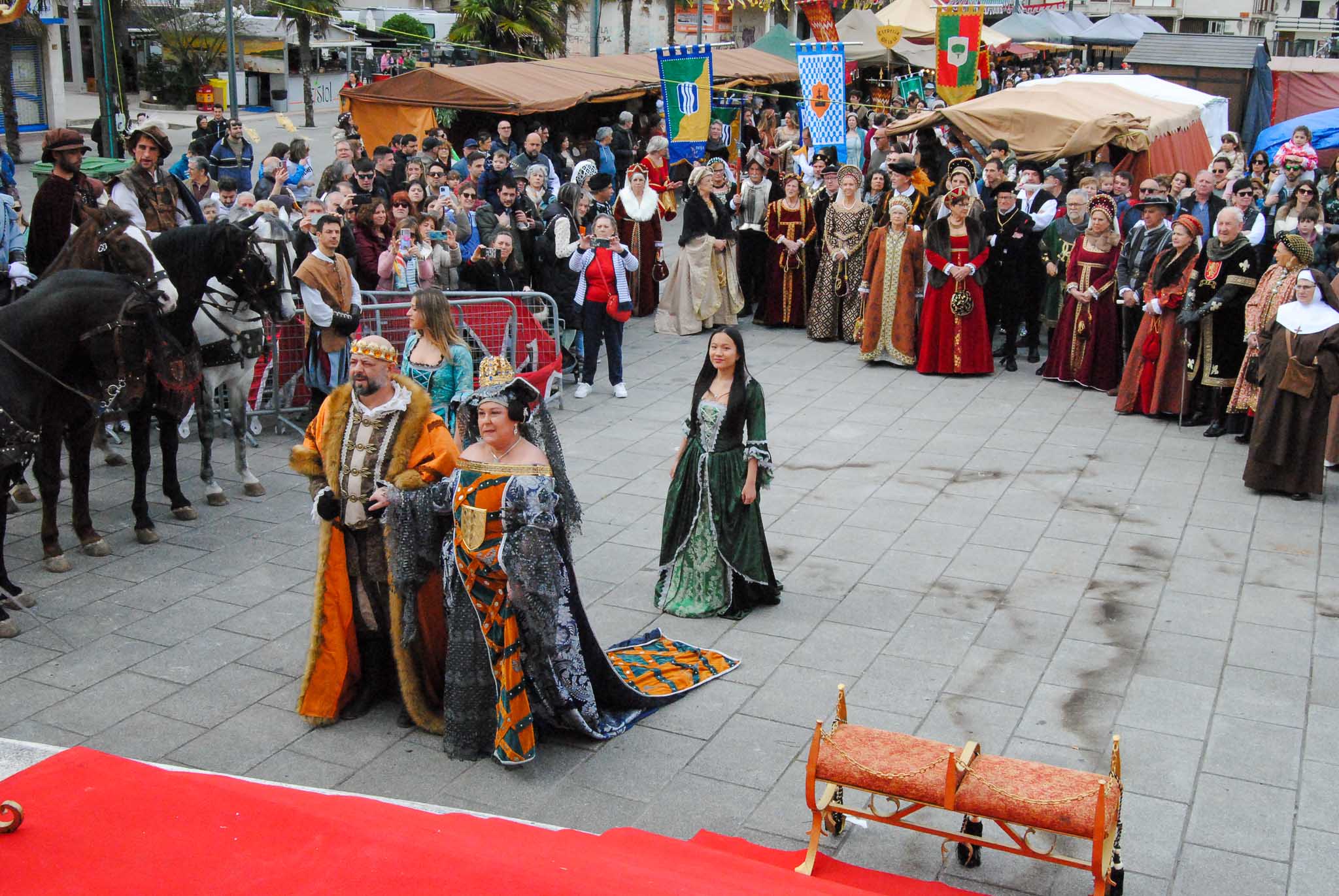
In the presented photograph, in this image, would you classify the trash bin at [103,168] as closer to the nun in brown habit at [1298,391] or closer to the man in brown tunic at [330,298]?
the man in brown tunic at [330,298]

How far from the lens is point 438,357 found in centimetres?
767

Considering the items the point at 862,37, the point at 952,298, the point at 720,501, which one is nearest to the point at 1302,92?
the point at 862,37

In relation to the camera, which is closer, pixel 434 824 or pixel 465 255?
pixel 434 824

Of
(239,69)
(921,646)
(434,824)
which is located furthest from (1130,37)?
(434,824)

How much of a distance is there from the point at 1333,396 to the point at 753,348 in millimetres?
5961

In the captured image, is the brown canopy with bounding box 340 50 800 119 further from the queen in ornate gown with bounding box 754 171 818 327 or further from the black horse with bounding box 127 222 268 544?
the black horse with bounding box 127 222 268 544

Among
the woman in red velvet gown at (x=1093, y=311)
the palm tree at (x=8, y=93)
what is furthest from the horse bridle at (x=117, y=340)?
the palm tree at (x=8, y=93)

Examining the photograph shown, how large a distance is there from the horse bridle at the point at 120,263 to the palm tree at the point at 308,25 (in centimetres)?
2852

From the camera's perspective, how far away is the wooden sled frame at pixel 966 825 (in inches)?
176

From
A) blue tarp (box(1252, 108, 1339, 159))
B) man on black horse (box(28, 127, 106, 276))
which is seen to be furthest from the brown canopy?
man on black horse (box(28, 127, 106, 276))

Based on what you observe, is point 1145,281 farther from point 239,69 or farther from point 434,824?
point 239,69

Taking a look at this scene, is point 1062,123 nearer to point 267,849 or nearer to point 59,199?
point 59,199

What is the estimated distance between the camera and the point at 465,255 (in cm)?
1195

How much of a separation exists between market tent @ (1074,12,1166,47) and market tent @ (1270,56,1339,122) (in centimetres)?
1327
